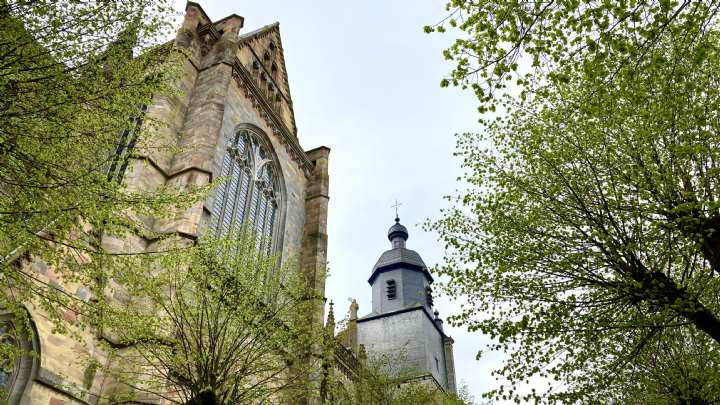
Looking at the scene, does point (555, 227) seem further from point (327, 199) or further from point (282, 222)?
point (327, 199)

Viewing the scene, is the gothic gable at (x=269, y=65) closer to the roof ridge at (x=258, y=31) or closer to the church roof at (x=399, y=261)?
the roof ridge at (x=258, y=31)

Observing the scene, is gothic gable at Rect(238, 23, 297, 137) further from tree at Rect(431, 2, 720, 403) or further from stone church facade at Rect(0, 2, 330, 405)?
tree at Rect(431, 2, 720, 403)

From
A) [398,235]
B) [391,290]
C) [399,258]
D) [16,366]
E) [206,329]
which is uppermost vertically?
[398,235]

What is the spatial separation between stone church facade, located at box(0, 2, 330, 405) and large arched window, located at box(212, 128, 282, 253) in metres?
0.04

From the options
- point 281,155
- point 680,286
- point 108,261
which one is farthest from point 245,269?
point 281,155

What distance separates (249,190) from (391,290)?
24.6 m

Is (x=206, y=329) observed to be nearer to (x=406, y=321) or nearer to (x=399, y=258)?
(x=406, y=321)

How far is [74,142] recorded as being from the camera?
675 cm

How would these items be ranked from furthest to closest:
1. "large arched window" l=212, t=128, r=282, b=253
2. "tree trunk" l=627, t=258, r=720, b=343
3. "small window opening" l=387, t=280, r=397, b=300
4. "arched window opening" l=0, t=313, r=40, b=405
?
"small window opening" l=387, t=280, r=397, b=300, "large arched window" l=212, t=128, r=282, b=253, "arched window opening" l=0, t=313, r=40, b=405, "tree trunk" l=627, t=258, r=720, b=343

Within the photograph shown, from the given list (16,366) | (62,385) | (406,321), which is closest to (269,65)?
(16,366)

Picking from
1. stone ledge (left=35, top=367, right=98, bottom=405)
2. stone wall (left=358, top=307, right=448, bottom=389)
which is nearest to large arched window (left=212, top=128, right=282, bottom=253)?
stone ledge (left=35, top=367, right=98, bottom=405)

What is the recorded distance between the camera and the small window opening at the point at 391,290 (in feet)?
133

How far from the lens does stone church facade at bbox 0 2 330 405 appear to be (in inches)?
381

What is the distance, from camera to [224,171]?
1700cm
